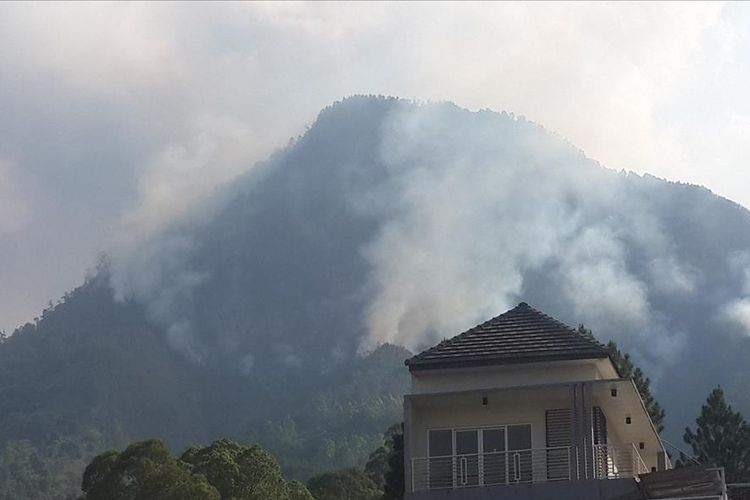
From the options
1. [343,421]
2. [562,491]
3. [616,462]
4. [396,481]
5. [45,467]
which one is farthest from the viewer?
[343,421]

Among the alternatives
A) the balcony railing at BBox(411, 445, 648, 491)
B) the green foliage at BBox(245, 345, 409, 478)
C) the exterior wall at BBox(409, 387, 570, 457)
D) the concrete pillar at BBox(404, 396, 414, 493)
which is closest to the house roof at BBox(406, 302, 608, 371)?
the exterior wall at BBox(409, 387, 570, 457)

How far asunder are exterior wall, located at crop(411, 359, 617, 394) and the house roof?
19 centimetres

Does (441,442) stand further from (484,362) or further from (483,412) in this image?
(484,362)

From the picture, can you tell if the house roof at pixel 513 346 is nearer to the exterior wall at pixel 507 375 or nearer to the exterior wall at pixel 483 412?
the exterior wall at pixel 507 375

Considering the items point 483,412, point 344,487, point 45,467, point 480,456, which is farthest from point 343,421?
point 480,456

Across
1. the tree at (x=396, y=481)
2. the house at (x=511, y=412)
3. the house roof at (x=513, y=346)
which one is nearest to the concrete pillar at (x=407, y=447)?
the house at (x=511, y=412)

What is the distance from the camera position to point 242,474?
4403 cm

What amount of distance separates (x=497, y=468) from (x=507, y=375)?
2.10 metres

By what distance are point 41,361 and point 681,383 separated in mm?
83659

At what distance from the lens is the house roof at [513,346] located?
3262 centimetres

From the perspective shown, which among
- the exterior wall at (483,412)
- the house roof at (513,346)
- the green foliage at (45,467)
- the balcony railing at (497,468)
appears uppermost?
the green foliage at (45,467)

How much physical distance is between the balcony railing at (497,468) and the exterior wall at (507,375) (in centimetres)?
153

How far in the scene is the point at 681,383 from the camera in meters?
168

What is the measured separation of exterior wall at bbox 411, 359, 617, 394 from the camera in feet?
107
